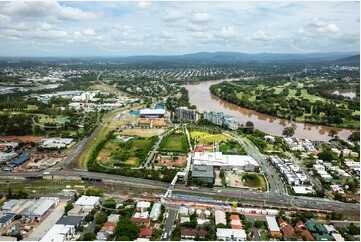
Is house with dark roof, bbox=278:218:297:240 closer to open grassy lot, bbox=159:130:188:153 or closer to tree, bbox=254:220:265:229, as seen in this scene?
tree, bbox=254:220:265:229

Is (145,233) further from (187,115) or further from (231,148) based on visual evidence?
(187,115)

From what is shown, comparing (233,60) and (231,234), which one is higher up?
(233,60)

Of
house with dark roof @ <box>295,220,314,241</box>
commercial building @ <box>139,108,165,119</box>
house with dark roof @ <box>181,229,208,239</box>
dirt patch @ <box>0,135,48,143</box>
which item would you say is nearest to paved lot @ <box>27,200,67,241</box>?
house with dark roof @ <box>181,229,208,239</box>

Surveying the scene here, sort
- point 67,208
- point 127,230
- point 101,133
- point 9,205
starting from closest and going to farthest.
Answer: point 127,230 < point 67,208 < point 9,205 < point 101,133

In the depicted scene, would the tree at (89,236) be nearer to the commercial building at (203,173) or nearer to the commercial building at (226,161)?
the commercial building at (203,173)

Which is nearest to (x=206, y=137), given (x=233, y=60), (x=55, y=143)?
(x=55, y=143)
